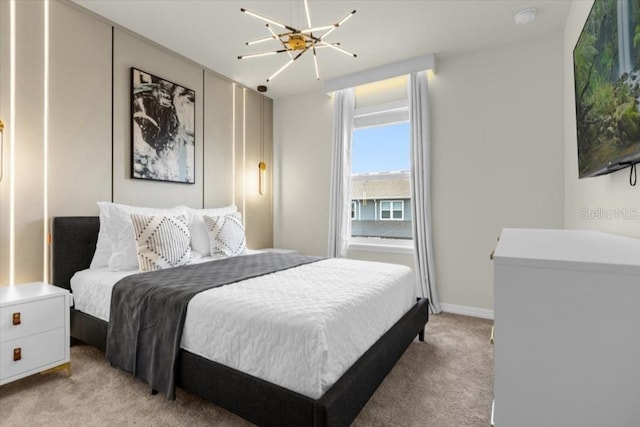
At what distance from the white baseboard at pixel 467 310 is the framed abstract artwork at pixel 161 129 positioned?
3.11 meters

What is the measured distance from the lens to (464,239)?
10.7ft

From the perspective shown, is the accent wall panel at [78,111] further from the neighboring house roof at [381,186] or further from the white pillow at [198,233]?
the neighboring house roof at [381,186]

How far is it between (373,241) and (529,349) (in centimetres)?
317

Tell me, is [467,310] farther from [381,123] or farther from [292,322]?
[292,322]

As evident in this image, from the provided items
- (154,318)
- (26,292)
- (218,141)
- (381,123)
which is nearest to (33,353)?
(26,292)

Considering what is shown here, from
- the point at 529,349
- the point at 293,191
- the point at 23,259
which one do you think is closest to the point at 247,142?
the point at 293,191

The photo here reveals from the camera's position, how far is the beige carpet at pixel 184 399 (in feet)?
5.30

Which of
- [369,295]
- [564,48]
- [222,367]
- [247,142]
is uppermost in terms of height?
[564,48]

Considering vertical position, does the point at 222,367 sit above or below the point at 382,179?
below

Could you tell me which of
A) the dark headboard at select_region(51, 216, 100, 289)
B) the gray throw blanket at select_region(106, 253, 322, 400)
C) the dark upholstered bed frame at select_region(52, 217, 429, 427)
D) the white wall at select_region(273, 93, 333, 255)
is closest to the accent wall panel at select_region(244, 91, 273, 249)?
the white wall at select_region(273, 93, 333, 255)

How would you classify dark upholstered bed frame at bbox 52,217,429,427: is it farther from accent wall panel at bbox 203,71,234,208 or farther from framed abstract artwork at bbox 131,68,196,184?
accent wall panel at bbox 203,71,234,208

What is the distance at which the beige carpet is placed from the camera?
5.30 feet

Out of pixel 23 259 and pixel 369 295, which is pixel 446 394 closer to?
pixel 369 295

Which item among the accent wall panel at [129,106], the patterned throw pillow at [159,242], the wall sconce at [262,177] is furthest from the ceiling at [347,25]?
the patterned throw pillow at [159,242]
